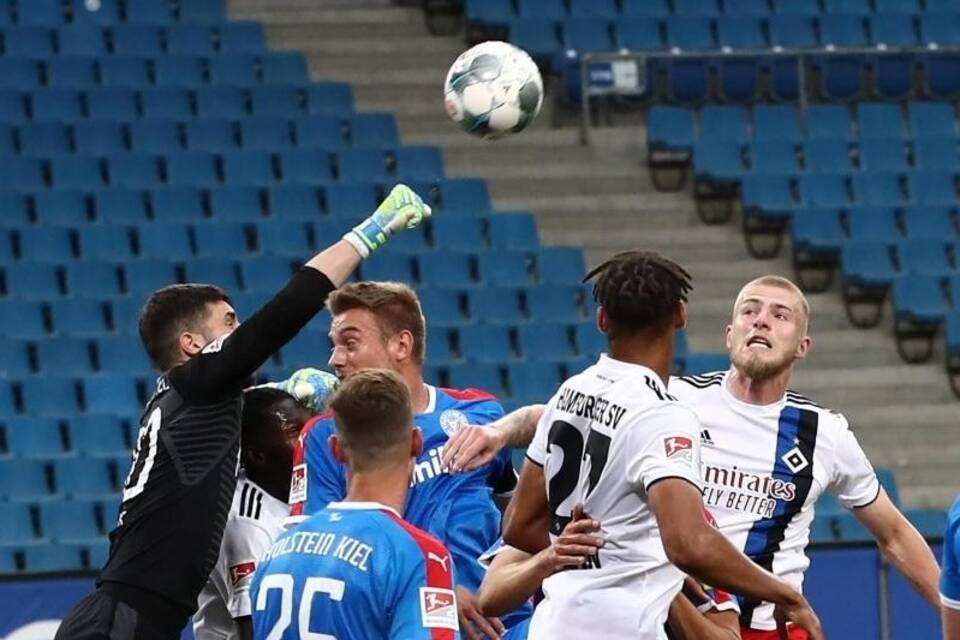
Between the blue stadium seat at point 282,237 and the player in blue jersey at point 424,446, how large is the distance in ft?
27.3

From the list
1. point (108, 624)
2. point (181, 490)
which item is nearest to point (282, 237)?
point (181, 490)

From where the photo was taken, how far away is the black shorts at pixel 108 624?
17.8 ft

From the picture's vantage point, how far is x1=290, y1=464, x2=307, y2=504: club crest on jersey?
18.2ft

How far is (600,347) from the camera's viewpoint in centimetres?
1370

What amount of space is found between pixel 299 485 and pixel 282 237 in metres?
8.76

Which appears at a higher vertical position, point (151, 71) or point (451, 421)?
point (151, 71)

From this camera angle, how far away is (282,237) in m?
14.2

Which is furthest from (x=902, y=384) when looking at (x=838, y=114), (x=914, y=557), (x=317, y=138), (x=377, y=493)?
(x=377, y=493)

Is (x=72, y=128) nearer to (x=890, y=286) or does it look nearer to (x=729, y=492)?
(x=890, y=286)

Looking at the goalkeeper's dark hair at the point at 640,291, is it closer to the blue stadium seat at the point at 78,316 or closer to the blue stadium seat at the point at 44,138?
the blue stadium seat at the point at 78,316

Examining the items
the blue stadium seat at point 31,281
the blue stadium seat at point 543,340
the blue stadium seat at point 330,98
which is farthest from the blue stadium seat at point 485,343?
the blue stadium seat at point 330,98

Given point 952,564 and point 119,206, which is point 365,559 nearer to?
point 952,564

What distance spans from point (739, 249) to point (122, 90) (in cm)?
523

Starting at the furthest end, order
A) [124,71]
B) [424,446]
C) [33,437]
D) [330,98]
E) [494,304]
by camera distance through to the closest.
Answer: [330,98]
[124,71]
[494,304]
[33,437]
[424,446]
